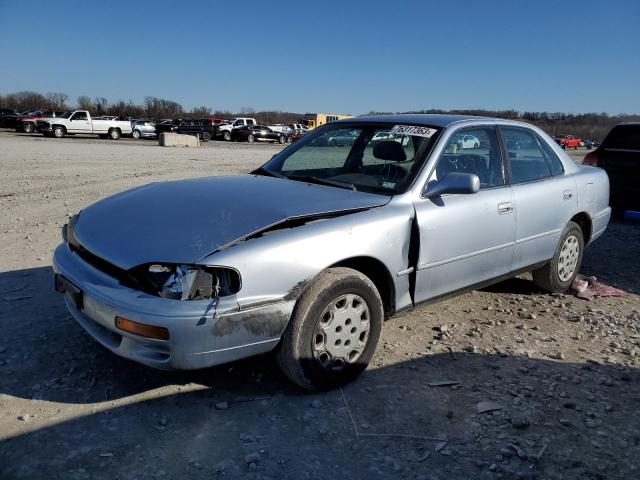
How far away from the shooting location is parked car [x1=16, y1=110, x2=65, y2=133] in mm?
32031

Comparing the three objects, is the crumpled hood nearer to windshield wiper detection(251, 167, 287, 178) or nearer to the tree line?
windshield wiper detection(251, 167, 287, 178)

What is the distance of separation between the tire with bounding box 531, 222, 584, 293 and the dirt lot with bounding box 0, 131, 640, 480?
1.55 ft

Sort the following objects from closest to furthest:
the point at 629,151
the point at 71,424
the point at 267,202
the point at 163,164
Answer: the point at 71,424 → the point at 267,202 → the point at 629,151 → the point at 163,164

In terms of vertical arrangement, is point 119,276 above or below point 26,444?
above

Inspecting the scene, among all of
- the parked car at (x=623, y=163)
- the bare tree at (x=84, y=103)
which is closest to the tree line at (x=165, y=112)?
the bare tree at (x=84, y=103)

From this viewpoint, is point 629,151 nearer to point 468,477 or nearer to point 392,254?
point 392,254

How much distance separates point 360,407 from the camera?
2904 mm

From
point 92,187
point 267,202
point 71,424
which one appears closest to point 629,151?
point 267,202

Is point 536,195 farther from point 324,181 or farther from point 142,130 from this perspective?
point 142,130

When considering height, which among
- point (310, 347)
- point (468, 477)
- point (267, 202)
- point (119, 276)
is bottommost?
point (468, 477)

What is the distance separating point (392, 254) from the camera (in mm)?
3195

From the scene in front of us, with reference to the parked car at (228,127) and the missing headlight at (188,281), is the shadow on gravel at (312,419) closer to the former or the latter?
the missing headlight at (188,281)

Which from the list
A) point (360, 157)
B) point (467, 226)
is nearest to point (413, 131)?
point (360, 157)

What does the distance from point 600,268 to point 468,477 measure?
437 cm
